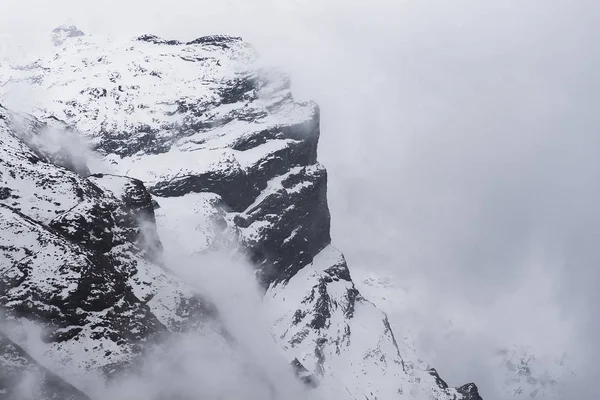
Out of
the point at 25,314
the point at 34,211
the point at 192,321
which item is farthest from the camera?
the point at 192,321

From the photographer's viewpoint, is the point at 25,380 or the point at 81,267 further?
the point at 81,267

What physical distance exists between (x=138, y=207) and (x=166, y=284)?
78.1 ft

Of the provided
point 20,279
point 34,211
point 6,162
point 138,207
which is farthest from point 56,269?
point 138,207

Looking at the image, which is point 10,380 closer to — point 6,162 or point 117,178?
point 6,162

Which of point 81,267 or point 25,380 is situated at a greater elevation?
point 81,267

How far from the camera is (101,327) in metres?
142

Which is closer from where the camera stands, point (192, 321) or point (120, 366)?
point (120, 366)

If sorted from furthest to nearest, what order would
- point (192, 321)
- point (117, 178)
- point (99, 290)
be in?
point (117, 178) → point (192, 321) → point (99, 290)

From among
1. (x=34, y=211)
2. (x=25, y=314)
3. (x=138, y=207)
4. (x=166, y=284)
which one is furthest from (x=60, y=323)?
(x=138, y=207)

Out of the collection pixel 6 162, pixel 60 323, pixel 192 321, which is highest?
pixel 6 162

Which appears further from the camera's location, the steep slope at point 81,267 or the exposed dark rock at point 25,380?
the steep slope at point 81,267

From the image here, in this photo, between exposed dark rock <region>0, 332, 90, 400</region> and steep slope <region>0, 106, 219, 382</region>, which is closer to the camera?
exposed dark rock <region>0, 332, 90, 400</region>

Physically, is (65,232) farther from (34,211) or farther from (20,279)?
(20,279)

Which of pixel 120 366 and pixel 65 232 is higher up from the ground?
pixel 65 232
